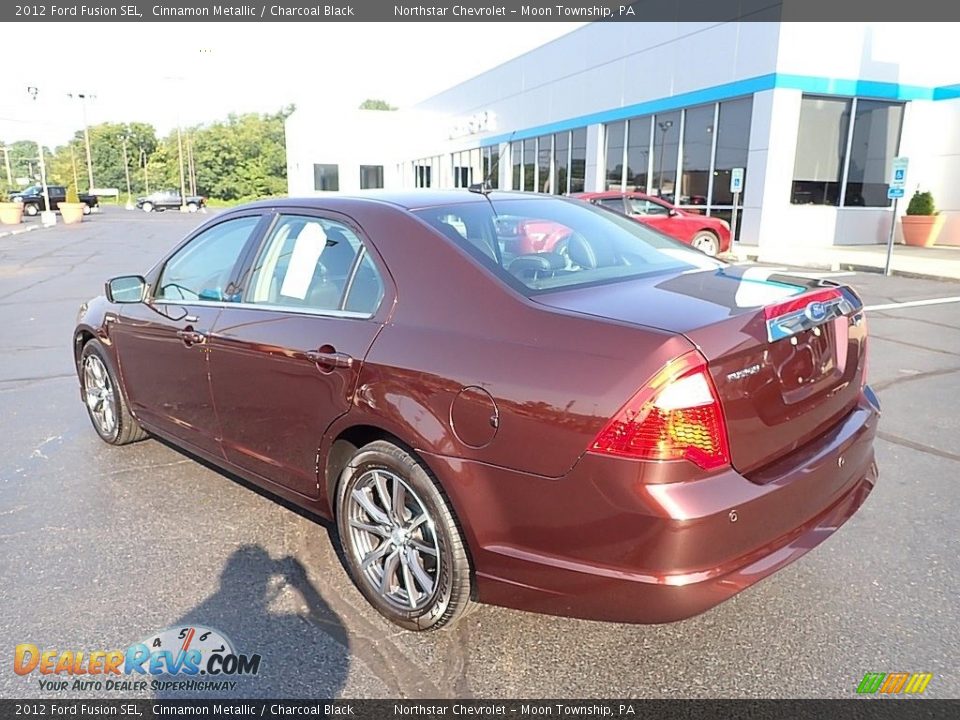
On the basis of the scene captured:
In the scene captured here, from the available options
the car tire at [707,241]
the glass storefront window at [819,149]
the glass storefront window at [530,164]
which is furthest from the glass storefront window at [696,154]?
the glass storefront window at [530,164]

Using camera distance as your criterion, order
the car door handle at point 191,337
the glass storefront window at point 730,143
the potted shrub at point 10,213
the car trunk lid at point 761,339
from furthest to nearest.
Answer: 1. the potted shrub at point 10,213
2. the glass storefront window at point 730,143
3. the car door handle at point 191,337
4. the car trunk lid at point 761,339

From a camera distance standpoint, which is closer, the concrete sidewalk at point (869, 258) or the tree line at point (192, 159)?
the concrete sidewalk at point (869, 258)

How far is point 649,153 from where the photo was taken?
70.0 feet

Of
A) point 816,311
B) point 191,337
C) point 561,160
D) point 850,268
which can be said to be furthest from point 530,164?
point 816,311

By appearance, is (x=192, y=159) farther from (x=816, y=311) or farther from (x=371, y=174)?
(x=816, y=311)

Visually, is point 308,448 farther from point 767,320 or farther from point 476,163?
point 476,163

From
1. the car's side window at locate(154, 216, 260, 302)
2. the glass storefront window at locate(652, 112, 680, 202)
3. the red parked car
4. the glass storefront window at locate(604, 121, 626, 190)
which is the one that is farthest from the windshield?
the glass storefront window at locate(604, 121, 626, 190)

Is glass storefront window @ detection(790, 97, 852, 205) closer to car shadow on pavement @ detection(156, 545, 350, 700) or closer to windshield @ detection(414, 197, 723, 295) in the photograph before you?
windshield @ detection(414, 197, 723, 295)

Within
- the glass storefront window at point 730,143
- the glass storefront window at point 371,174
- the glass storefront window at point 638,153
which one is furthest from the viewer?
the glass storefront window at point 371,174

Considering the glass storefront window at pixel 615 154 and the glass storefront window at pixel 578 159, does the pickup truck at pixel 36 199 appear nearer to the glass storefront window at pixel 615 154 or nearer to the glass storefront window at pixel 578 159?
the glass storefront window at pixel 578 159

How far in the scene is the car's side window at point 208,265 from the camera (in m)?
3.62

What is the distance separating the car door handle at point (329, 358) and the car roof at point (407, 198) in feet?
2.29

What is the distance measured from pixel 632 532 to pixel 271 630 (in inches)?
57.8

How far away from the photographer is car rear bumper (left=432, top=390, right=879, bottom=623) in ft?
6.72
